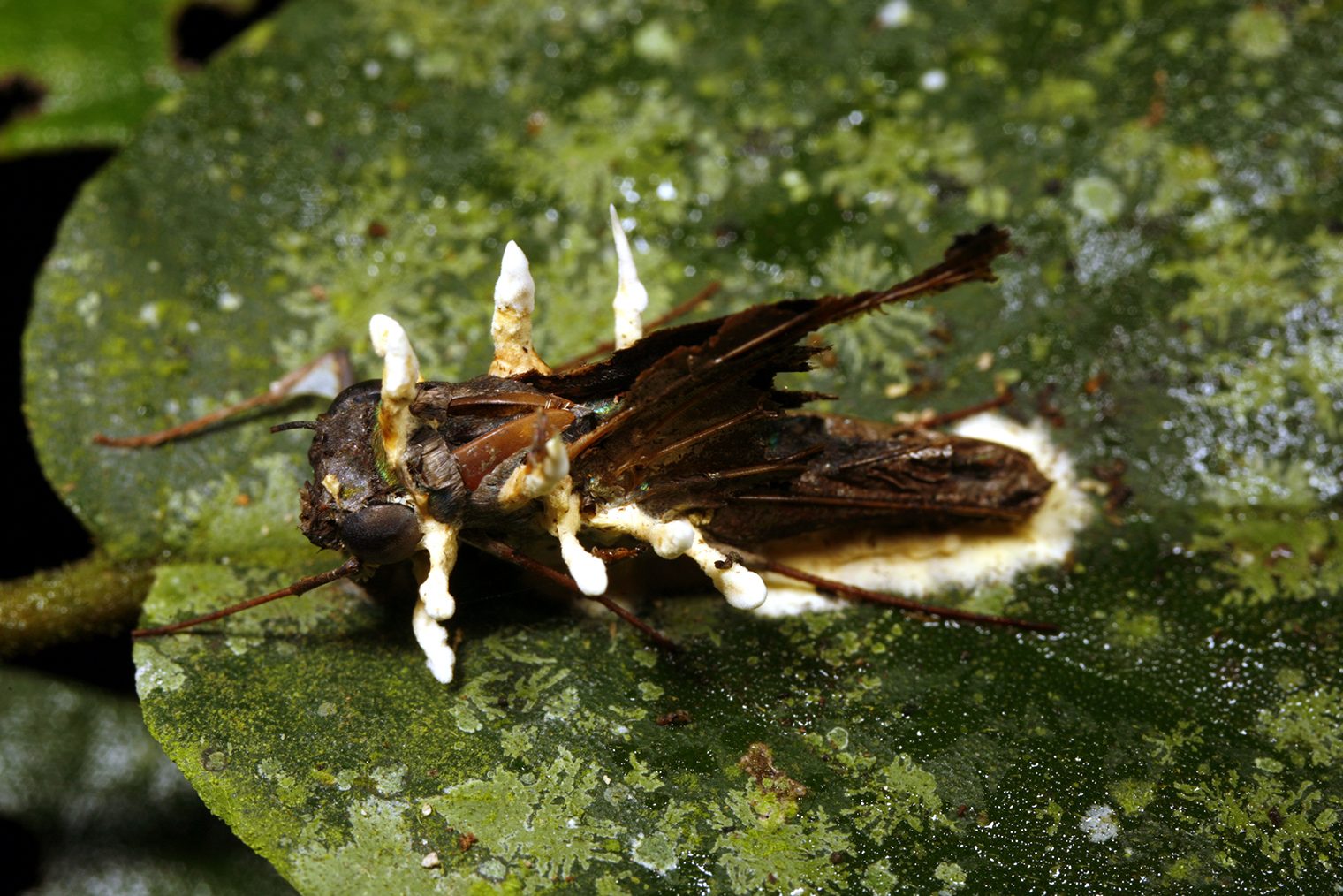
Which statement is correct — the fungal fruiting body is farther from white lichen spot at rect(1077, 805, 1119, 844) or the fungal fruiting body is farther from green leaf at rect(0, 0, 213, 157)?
green leaf at rect(0, 0, 213, 157)

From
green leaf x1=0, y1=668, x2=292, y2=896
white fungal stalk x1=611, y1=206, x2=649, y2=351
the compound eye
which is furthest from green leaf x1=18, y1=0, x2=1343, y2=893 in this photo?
green leaf x1=0, y1=668, x2=292, y2=896

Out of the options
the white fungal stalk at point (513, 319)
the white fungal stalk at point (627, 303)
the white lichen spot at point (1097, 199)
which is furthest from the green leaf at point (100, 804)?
the white lichen spot at point (1097, 199)

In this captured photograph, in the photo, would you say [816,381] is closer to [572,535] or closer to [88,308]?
[572,535]

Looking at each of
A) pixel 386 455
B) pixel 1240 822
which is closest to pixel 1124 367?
pixel 1240 822

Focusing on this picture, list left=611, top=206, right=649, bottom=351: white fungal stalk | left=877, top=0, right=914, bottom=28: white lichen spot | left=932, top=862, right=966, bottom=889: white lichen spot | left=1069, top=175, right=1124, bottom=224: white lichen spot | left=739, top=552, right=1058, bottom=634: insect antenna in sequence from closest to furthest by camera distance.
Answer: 1. left=932, top=862, right=966, bottom=889: white lichen spot
2. left=611, top=206, right=649, bottom=351: white fungal stalk
3. left=739, top=552, right=1058, bottom=634: insect antenna
4. left=1069, top=175, right=1124, bottom=224: white lichen spot
5. left=877, top=0, right=914, bottom=28: white lichen spot

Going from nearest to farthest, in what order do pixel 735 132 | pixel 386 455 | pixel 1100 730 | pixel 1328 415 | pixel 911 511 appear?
1. pixel 386 455
2. pixel 1100 730
3. pixel 911 511
4. pixel 1328 415
5. pixel 735 132

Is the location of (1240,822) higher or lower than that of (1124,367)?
lower

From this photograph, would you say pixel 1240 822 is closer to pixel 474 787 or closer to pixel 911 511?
pixel 911 511

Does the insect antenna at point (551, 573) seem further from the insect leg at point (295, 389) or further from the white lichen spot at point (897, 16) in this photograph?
the white lichen spot at point (897, 16)
